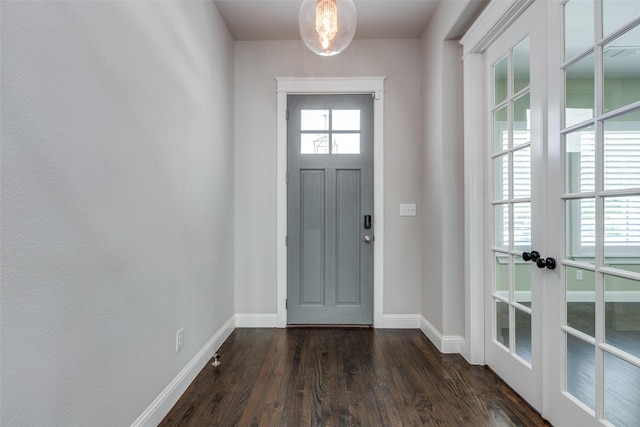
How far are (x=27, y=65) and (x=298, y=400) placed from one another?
1.96 m

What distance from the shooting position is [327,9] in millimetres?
1729

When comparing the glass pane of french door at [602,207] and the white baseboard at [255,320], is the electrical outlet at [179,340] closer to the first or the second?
the white baseboard at [255,320]

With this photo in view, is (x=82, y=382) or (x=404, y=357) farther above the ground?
(x=82, y=382)

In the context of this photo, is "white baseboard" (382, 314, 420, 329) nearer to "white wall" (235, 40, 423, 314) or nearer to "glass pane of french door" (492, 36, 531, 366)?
Result: "white wall" (235, 40, 423, 314)

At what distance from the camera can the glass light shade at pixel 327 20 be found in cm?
172

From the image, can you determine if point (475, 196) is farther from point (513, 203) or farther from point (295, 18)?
point (295, 18)

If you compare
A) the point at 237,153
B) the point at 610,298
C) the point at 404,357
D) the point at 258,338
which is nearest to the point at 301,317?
the point at 258,338

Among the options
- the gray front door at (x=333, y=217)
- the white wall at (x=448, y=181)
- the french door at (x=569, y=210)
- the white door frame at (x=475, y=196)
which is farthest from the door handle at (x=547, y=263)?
the gray front door at (x=333, y=217)

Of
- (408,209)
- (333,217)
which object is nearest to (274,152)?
(333,217)

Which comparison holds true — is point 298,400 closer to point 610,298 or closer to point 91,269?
point 91,269

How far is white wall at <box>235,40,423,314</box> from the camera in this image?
129 inches

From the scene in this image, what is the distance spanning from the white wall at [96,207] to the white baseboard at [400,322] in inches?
70.6

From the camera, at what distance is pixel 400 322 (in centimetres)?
325

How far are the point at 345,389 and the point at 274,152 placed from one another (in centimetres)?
220
